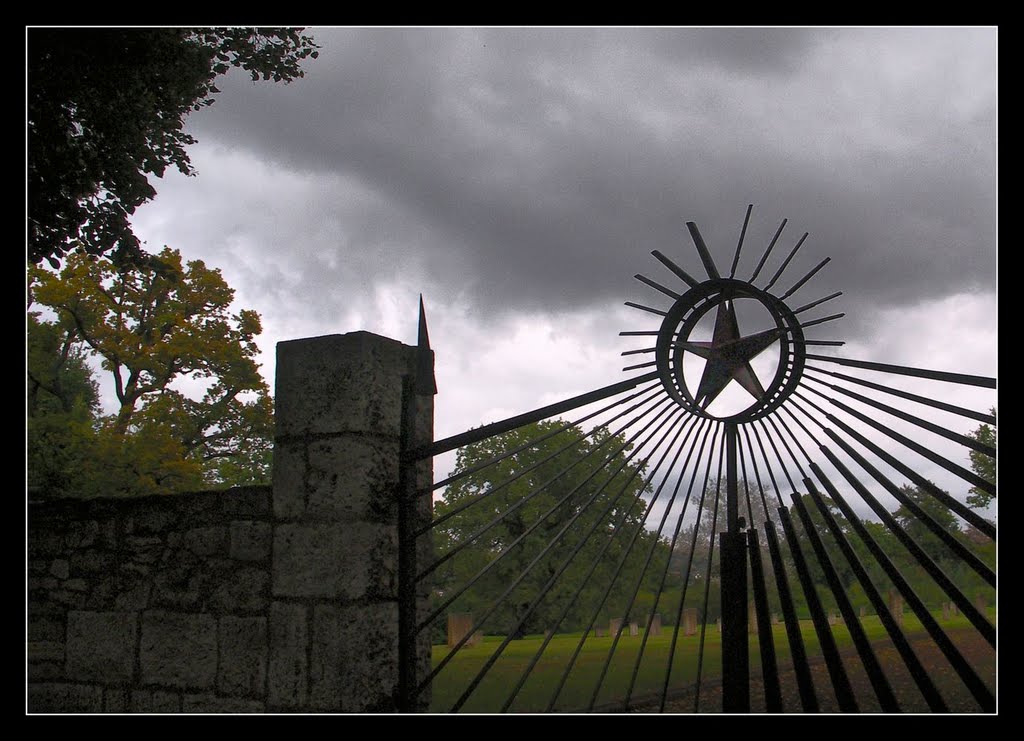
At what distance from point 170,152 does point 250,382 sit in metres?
6.80

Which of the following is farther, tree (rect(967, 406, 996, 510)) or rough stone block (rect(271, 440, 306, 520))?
tree (rect(967, 406, 996, 510))

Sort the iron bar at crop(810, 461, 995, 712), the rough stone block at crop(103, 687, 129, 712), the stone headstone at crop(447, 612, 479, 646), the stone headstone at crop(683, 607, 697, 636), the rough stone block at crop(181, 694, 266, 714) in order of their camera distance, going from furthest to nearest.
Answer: the stone headstone at crop(683, 607, 697, 636) → the stone headstone at crop(447, 612, 479, 646) → the rough stone block at crop(103, 687, 129, 712) → the rough stone block at crop(181, 694, 266, 714) → the iron bar at crop(810, 461, 995, 712)

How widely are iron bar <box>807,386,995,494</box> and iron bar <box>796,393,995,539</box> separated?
0.05 meters

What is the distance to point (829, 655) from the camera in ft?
8.87

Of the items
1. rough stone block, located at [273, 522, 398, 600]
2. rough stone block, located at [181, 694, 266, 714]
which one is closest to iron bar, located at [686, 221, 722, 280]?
rough stone block, located at [273, 522, 398, 600]

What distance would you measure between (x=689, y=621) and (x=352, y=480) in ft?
26.6

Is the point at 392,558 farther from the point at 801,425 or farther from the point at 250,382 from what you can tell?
the point at 250,382

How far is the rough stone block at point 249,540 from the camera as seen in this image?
3.18m

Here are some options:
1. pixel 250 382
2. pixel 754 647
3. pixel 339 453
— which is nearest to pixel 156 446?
pixel 250 382

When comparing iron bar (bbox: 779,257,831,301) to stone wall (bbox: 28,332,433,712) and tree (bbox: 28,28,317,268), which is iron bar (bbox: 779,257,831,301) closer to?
stone wall (bbox: 28,332,433,712)

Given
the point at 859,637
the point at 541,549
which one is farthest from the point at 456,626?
the point at 859,637

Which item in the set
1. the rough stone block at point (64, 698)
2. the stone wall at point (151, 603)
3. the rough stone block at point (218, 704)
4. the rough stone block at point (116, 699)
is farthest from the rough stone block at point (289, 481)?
the rough stone block at point (64, 698)

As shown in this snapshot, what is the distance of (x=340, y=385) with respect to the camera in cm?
303

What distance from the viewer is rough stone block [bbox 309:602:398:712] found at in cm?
281
